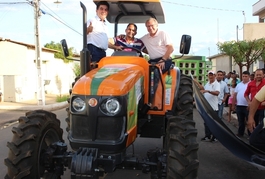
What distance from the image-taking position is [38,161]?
4012mm

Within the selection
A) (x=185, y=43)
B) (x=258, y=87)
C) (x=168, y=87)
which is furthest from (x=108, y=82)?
(x=258, y=87)

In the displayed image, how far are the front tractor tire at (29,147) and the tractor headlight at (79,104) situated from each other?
70 cm

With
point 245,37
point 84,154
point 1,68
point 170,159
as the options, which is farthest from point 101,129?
point 245,37

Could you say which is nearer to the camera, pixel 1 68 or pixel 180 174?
pixel 180 174

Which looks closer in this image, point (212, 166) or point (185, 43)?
point (185, 43)

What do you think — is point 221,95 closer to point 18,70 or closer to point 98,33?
point 98,33

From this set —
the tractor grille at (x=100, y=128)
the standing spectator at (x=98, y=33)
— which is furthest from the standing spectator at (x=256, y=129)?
the standing spectator at (x=98, y=33)

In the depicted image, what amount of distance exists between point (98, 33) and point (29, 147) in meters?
2.12

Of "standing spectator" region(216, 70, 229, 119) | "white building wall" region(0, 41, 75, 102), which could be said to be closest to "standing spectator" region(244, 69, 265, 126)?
"standing spectator" region(216, 70, 229, 119)

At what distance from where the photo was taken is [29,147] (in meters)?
3.92

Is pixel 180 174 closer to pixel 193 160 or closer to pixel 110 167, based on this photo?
pixel 193 160

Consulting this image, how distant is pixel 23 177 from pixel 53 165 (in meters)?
0.44

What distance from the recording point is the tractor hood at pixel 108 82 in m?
3.65

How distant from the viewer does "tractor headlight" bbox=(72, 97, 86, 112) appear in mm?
3656
